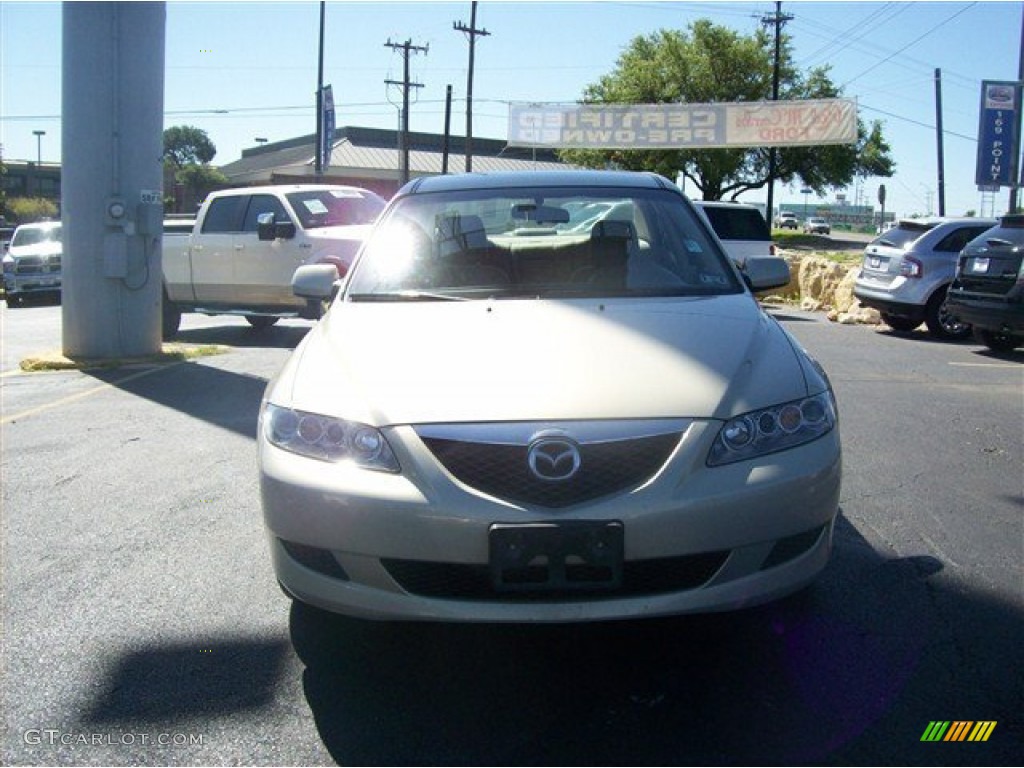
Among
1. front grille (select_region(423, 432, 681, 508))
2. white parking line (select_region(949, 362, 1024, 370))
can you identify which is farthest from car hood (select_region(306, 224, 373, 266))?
front grille (select_region(423, 432, 681, 508))

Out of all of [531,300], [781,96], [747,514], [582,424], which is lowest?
[747,514]

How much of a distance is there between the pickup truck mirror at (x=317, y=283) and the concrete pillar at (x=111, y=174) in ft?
18.4

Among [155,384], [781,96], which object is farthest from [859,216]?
[155,384]

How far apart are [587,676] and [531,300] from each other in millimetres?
1471

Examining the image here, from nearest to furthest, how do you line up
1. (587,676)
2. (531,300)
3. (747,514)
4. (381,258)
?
(747,514), (587,676), (531,300), (381,258)

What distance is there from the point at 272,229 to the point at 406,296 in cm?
789

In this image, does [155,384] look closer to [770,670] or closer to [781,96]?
[770,670]

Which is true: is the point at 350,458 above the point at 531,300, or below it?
below

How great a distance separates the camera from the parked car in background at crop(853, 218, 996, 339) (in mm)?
12250

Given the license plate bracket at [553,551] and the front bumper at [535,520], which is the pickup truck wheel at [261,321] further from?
the license plate bracket at [553,551]

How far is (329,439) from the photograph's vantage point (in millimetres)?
2986

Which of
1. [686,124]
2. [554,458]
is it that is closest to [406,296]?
[554,458]

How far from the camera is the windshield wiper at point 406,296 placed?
3940 mm

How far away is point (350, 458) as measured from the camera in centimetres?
291
